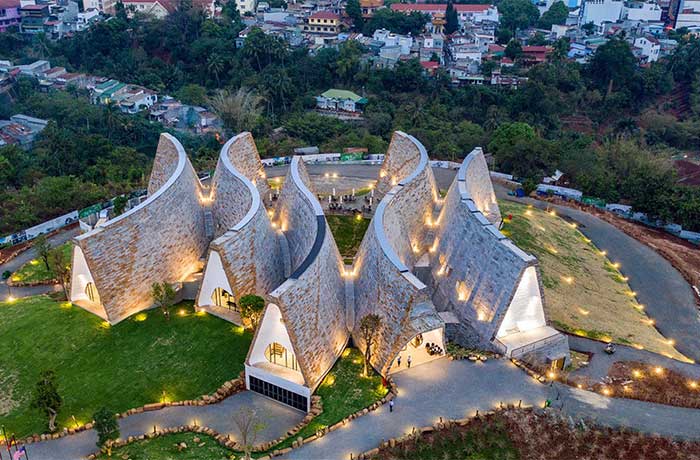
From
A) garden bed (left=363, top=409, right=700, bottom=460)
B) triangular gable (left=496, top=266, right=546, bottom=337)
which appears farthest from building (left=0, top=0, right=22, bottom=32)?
garden bed (left=363, top=409, right=700, bottom=460)

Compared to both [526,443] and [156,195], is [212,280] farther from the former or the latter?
[526,443]

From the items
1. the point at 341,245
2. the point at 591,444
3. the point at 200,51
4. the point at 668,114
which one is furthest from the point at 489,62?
the point at 591,444

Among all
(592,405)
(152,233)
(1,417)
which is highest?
(152,233)

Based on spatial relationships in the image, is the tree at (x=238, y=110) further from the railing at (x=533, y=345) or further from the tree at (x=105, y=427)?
Result: the tree at (x=105, y=427)

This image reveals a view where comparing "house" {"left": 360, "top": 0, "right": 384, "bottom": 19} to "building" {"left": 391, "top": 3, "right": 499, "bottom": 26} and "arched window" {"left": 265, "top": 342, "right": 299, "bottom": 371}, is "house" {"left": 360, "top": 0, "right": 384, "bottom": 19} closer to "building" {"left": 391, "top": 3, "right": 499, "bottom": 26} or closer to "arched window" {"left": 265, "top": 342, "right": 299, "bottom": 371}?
"building" {"left": 391, "top": 3, "right": 499, "bottom": 26}

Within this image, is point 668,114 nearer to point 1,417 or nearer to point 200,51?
point 200,51

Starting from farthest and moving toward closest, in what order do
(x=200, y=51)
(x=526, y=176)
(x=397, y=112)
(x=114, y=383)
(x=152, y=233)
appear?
1. (x=200, y=51)
2. (x=397, y=112)
3. (x=526, y=176)
4. (x=152, y=233)
5. (x=114, y=383)

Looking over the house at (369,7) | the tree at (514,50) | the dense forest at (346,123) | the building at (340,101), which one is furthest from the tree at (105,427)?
the house at (369,7)

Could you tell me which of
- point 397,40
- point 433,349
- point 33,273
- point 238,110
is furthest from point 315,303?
point 397,40
